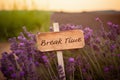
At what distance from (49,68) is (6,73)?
0.86ft

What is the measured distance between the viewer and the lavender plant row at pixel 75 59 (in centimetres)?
138

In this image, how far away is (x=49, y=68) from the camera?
4.92 ft

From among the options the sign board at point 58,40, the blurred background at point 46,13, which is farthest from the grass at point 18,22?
the sign board at point 58,40

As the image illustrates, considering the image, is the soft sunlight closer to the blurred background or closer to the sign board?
the blurred background

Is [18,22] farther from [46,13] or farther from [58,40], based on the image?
[58,40]

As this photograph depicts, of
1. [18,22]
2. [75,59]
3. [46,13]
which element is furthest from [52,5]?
[75,59]

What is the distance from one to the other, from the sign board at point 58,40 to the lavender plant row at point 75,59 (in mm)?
61

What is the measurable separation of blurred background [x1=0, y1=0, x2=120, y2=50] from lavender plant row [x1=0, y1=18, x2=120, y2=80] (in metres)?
0.06

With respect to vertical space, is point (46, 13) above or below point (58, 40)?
above

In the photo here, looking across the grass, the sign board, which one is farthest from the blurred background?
the sign board

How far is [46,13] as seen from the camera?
157 centimetres

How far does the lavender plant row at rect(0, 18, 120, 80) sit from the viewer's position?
54.2 inches

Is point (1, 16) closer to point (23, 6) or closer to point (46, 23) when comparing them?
point (23, 6)

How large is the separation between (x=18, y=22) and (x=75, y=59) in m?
0.43
